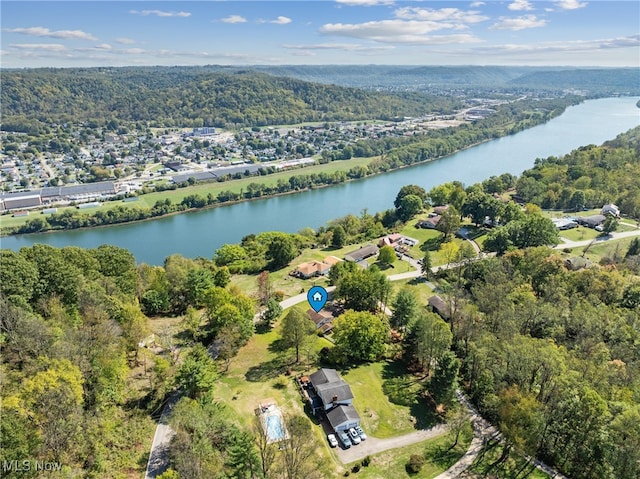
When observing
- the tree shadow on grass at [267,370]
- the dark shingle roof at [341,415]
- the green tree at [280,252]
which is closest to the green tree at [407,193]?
the green tree at [280,252]

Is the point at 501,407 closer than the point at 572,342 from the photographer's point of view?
Yes

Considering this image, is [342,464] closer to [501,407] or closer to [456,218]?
[501,407]

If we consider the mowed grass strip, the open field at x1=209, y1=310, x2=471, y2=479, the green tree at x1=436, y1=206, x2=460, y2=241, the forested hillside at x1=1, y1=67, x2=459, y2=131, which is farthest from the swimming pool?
the forested hillside at x1=1, y1=67, x2=459, y2=131

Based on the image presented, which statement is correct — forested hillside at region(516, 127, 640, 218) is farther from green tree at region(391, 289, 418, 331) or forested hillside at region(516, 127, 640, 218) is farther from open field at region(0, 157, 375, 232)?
open field at region(0, 157, 375, 232)

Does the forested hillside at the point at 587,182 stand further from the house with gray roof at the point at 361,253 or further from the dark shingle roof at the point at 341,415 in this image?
the dark shingle roof at the point at 341,415

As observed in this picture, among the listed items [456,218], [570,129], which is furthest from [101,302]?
[570,129]

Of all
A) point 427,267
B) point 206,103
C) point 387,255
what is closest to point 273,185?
point 387,255
